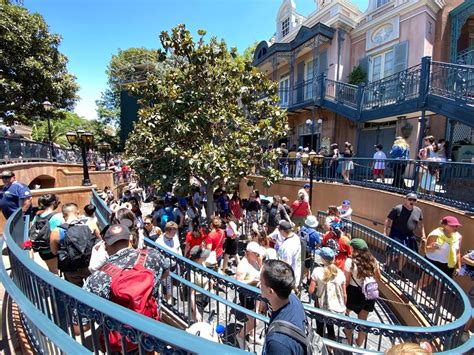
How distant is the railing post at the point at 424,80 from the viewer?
9.19 meters

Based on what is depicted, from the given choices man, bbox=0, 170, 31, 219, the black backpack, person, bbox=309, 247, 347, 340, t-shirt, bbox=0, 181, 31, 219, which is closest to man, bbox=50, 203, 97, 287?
the black backpack

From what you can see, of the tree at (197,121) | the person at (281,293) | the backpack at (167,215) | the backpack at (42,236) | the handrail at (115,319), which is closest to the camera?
the handrail at (115,319)

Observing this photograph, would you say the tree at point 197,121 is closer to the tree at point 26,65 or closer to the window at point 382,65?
the window at point 382,65

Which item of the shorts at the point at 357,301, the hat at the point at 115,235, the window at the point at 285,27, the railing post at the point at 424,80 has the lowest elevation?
the shorts at the point at 357,301

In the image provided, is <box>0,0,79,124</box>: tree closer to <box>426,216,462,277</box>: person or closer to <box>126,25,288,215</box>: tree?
<box>126,25,288,215</box>: tree

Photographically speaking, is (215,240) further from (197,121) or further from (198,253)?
(197,121)

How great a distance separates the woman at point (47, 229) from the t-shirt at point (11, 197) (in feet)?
3.93

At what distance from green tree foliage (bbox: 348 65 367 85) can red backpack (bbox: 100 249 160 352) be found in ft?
48.0

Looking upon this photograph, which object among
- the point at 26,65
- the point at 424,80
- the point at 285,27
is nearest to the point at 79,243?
the point at 424,80

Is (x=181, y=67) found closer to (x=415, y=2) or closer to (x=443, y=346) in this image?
(x=443, y=346)

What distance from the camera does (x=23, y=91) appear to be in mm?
15406

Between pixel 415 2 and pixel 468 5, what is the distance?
188 centimetres

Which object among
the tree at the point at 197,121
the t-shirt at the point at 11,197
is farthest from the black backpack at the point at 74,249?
the tree at the point at 197,121

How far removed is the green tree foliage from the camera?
13.5m
